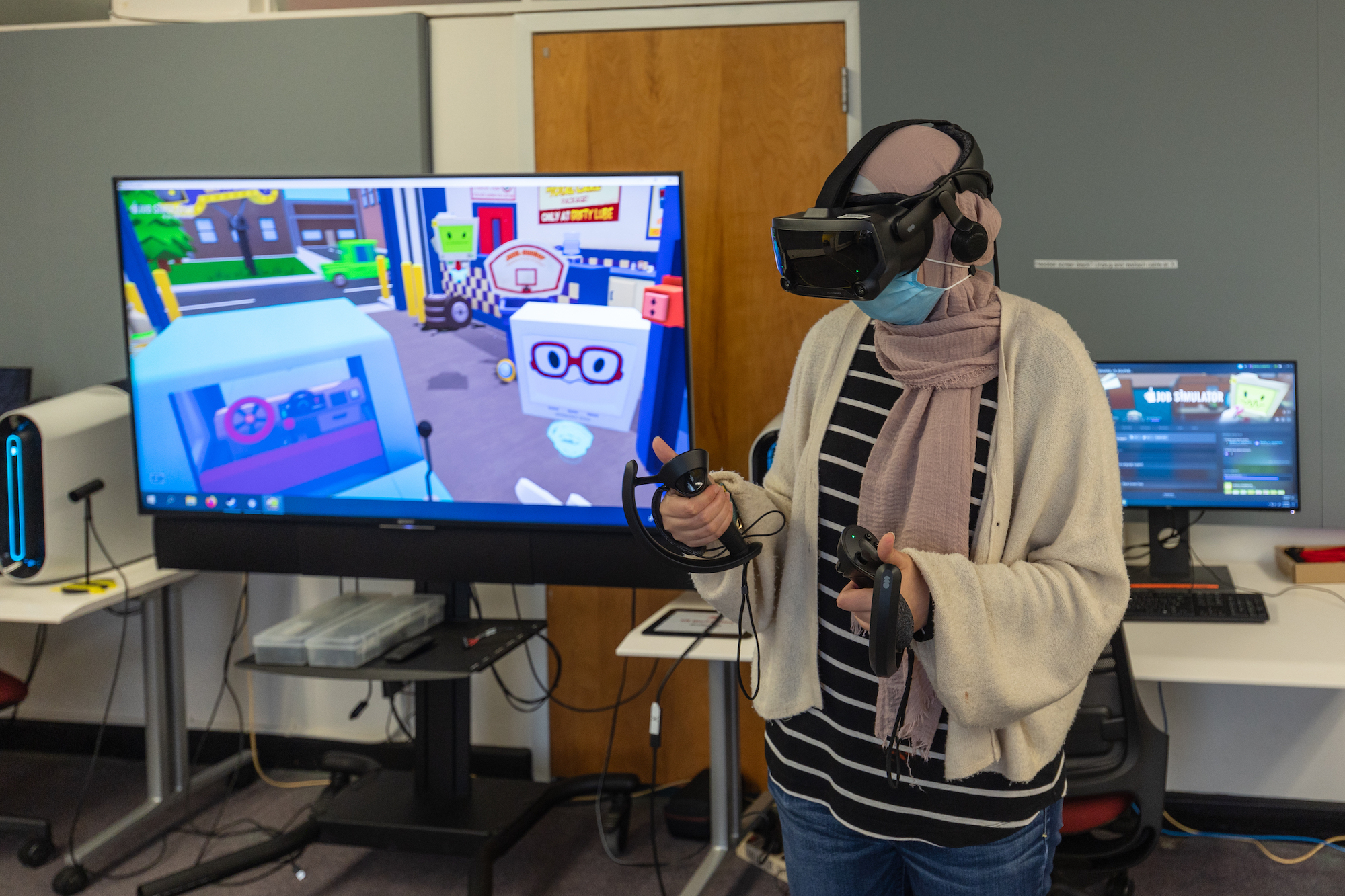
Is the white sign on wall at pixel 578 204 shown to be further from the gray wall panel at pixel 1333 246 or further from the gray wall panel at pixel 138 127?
the gray wall panel at pixel 1333 246

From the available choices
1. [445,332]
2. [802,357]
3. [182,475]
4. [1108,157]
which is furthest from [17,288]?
[1108,157]

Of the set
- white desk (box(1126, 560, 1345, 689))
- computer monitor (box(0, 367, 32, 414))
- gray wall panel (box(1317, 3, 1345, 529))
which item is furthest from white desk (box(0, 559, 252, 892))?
gray wall panel (box(1317, 3, 1345, 529))

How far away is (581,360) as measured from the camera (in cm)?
207

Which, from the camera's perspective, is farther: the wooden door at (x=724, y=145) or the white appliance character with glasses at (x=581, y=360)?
the wooden door at (x=724, y=145)

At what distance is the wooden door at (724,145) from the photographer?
8.02ft

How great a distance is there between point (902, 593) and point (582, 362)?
4.05ft

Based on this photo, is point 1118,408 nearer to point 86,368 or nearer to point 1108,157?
point 1108,157

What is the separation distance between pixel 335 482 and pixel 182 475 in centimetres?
38

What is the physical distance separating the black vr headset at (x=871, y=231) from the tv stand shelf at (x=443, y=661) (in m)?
1.30

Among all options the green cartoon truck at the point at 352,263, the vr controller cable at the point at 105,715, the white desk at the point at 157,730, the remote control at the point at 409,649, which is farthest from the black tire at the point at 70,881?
the green cartoon truck at the point at 352,263

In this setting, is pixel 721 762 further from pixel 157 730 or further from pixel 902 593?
pixel 157 730

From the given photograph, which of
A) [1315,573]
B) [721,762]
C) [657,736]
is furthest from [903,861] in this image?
[1315,573]

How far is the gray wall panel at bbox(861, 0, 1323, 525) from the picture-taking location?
225 cm

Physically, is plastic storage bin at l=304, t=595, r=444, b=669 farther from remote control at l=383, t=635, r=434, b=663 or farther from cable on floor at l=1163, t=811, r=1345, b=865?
cable on floor at l=1163, t=811, r=1345, b=865
